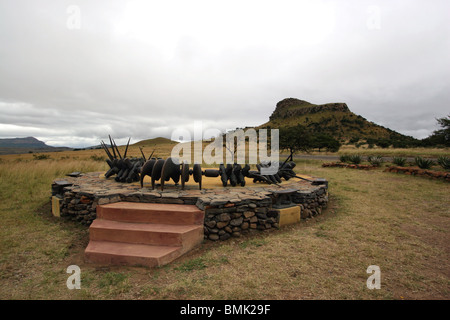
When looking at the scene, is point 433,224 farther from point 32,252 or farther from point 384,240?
point 32,252

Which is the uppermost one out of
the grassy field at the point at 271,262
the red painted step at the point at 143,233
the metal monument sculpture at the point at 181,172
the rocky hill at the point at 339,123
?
the rocky hill at the point at 339,123

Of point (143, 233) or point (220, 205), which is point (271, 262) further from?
point (143, 233)

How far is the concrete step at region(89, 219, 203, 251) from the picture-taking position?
382 centimetres

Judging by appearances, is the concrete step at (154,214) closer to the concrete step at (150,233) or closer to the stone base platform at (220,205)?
the concrete step at (150,233)

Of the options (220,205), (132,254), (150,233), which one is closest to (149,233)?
(150,233)

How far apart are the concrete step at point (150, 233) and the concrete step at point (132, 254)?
113 mm

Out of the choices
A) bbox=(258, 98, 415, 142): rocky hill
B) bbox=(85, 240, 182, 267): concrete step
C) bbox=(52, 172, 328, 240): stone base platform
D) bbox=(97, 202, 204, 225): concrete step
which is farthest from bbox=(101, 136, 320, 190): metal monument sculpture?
bbox=(258, 98, 415, 142): rocky hill

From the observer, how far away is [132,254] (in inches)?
138

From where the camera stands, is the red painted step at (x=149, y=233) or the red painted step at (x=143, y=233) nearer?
the red painted step at (x=143, y=233)

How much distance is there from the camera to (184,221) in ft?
13.8

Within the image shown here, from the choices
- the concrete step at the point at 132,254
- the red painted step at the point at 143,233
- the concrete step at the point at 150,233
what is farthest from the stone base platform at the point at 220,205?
the concrete step at the point at 132,254

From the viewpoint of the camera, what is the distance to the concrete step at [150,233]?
12.5ft
